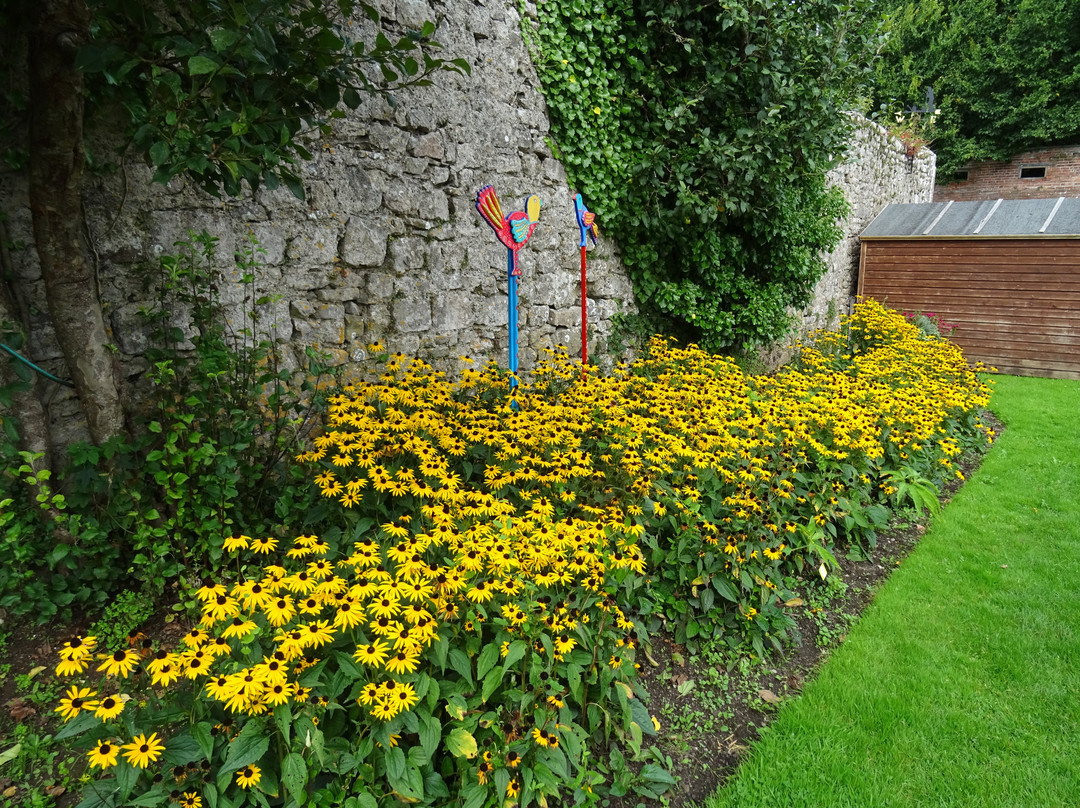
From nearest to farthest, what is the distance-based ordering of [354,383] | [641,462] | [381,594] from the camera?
[381,594]
[641,462]
[354,383]

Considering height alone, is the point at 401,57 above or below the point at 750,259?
above

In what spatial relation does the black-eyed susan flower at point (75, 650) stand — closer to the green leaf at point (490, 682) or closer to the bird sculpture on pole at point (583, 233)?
the green leaf at point (490, 682)

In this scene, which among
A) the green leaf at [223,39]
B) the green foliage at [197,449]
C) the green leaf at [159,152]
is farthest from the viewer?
the green foliage at [197,449]

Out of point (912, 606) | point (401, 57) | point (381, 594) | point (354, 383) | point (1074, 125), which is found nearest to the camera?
point (381, 594)

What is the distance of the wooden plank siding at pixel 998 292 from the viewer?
8.84 meters

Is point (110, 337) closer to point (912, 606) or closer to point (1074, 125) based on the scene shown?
point (912, 606)

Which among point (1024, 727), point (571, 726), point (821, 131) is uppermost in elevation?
point (821, 131)

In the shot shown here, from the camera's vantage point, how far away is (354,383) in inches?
139

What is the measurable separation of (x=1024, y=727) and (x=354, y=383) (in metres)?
3.61

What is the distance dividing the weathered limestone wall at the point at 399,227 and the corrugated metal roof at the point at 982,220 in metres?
7.99

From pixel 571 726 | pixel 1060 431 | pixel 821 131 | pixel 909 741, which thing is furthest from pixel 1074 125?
pixel 571 726

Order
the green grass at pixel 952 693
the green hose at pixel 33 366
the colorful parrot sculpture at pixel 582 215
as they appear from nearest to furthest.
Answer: the green grass at pixel 952 693 → the green hose at pixel 33 366 → the colorful parrot sculpture at pixel 582 215

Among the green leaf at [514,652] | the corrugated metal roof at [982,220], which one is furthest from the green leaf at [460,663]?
the corrugated metal roof at [982,220]

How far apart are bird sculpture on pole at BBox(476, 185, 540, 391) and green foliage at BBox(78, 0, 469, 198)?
1606mm
